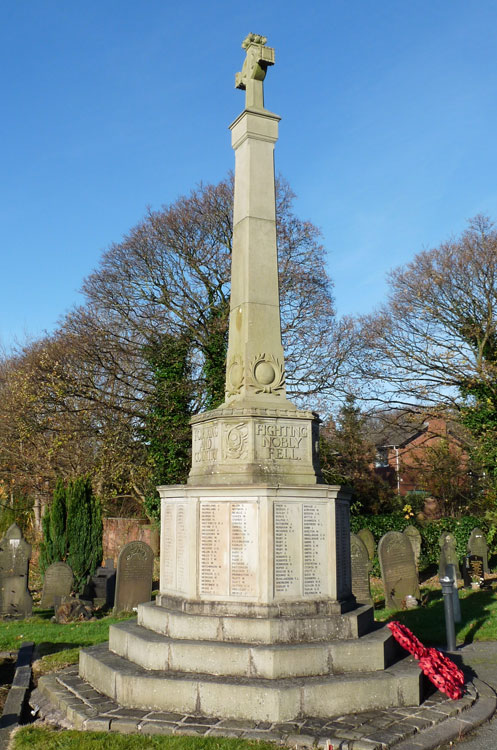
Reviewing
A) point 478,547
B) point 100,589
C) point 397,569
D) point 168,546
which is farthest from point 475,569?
point 168,546

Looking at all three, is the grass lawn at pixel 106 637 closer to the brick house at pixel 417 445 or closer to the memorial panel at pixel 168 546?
the memorial panel at pixel 168 546

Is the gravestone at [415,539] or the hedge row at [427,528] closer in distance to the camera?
the gravestone at [415,539]

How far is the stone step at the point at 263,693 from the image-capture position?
526 cm

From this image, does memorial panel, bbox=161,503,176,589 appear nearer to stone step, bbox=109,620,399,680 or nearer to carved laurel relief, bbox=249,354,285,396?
stone step, bbox=109,620,399,680

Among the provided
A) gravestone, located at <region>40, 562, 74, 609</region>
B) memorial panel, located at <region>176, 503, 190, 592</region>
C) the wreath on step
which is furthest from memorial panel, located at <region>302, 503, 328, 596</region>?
gravestone, located at <region>40, 562, 74, 609</region>

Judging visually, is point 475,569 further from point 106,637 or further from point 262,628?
point 262,628

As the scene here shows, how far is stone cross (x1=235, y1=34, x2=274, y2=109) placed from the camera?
26.5 feet

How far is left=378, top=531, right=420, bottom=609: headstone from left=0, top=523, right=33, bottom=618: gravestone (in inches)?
288

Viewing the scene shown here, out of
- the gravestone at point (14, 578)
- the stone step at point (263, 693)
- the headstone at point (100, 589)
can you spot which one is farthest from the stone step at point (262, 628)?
the headstone at point (100, 589)

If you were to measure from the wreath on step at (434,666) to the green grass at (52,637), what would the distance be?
164 inches

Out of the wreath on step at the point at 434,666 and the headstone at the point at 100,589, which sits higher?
the wreath on step at the point at 434,666

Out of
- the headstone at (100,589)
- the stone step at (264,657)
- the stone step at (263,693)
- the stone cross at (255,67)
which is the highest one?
the stone cross at (255,67)

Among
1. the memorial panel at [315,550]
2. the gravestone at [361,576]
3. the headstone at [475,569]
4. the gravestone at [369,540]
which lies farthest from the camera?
the gravestone at [369,540]

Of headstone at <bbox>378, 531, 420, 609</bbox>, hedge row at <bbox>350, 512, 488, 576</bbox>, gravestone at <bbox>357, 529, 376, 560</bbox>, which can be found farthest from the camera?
hedge row at <bbox>350, 512, 488, 576</bbox>
